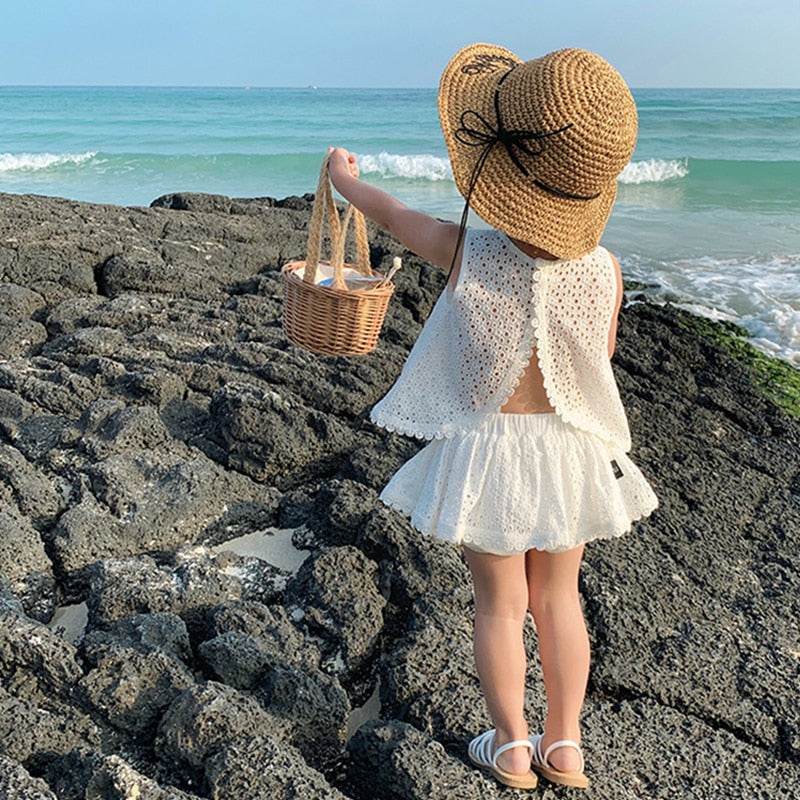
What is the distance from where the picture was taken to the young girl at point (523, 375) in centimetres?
189

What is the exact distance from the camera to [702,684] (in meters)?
2.65

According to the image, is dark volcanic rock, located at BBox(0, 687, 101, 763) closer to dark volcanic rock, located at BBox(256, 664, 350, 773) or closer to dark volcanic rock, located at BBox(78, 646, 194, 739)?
dark volcanic rock, located at BBox(78, 646, 194, 739)

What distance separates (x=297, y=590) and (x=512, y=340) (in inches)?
51.6

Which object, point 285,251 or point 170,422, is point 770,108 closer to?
point 285,251

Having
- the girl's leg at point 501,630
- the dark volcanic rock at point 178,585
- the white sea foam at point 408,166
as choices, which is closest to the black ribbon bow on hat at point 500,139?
the girl's leg at point 501,630

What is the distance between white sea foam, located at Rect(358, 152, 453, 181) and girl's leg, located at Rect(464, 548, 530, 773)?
18527mm

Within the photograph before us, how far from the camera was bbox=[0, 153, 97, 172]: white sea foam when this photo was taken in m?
22.7

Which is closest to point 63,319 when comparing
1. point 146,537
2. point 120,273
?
point 120,273

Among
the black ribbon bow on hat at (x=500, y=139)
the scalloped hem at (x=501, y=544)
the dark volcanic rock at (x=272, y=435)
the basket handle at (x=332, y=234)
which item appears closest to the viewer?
the black ribbon bow on hat at (x=500, y=139)

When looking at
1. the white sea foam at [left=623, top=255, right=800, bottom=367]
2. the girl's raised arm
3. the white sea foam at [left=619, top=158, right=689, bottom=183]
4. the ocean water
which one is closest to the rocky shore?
the girl's raised arm

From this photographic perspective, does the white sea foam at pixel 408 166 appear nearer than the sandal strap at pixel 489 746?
No

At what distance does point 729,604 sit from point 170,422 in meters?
2.34

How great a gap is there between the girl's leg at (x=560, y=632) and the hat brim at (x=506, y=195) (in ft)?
2.38

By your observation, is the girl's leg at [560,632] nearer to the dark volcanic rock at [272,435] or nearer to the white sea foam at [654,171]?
the dark volcanic rock at [272,435]
